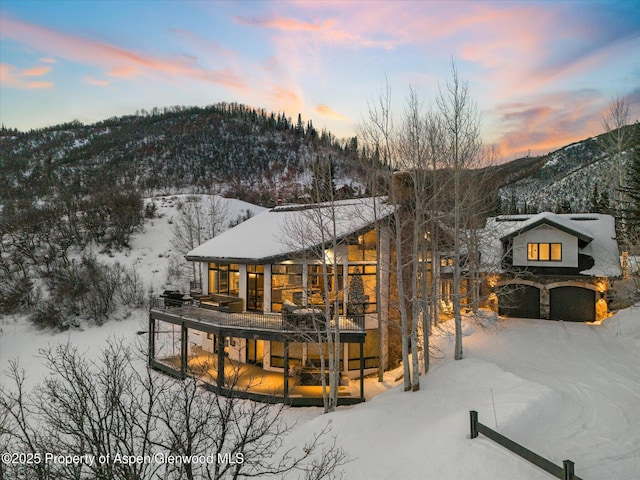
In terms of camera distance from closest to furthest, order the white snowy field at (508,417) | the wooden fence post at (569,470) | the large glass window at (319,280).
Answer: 1. the wooden fence post at (569,470)
2. the white snowy field at (508,417)
3. the large glass window at (319,280)

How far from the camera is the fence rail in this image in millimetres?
7453

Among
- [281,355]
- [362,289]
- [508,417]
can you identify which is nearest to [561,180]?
[362,289]

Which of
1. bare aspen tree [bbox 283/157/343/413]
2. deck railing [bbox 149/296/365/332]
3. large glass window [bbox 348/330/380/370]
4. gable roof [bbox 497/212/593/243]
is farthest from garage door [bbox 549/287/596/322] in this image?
deck railing [bbox 149/296/365/332]

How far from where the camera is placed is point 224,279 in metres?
20.6

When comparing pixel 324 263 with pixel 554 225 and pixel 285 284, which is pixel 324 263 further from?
pixel 554 225

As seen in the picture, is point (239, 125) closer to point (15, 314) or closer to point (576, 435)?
point (15, 314)

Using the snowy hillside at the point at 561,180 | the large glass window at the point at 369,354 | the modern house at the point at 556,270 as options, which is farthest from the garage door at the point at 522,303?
the snowy hillside at the point at 561,180

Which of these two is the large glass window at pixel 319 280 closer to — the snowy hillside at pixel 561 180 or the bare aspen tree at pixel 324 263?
the bare aspen tree at pixel 324 263

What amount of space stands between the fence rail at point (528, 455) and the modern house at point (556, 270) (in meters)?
14.4

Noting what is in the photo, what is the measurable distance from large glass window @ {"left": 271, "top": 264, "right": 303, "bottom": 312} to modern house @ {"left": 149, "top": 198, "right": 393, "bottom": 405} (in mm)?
46

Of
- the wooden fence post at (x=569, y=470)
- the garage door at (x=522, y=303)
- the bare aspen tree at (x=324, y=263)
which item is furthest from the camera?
the garage door at (x=522, y=303)

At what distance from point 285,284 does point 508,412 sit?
10.8 metres

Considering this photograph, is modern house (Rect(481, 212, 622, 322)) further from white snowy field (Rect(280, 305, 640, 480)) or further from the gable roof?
white snowy field (Rect(280, 305, 640, 480))

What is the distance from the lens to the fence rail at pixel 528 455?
24.5ft
